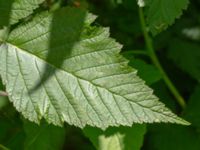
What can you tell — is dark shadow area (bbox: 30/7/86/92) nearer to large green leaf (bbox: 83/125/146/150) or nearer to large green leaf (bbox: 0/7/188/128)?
large green leaf (bbox: 0/7/188/128)

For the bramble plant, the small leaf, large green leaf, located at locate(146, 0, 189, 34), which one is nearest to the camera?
the bramble plant

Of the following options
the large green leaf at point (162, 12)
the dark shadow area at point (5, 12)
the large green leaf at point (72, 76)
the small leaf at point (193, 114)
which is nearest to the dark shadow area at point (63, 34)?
the large green leaf at point (72, 76)

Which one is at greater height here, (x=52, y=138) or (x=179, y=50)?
(x=179, y=50)

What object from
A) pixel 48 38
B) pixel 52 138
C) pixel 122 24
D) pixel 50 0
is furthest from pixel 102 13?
pixel 48 38

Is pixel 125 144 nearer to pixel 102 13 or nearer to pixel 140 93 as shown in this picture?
pixel 140 93

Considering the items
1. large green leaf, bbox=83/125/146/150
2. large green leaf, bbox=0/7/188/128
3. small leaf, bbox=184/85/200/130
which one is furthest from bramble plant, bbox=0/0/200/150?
small leaf, bbox=184/85/200/130

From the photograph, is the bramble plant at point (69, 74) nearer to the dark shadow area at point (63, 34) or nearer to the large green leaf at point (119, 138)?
the dark shadow area at point (63, 34)

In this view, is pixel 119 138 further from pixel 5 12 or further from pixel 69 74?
pixel 5 12
